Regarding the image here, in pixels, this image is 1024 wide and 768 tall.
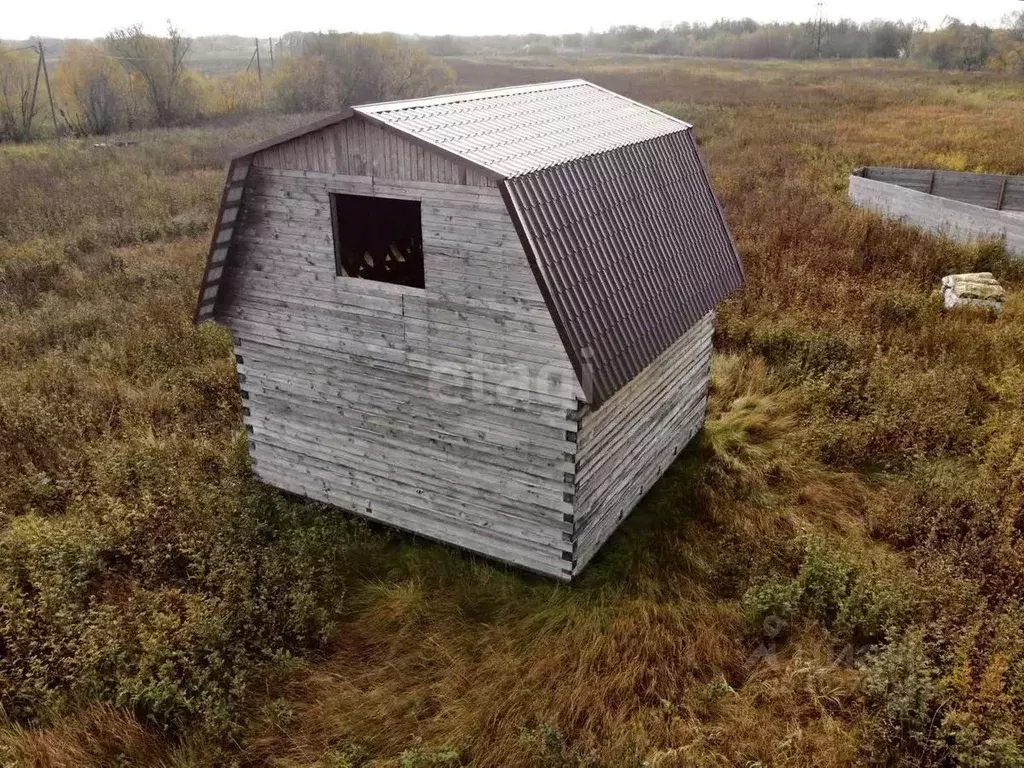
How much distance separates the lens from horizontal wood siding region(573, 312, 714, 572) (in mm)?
7836

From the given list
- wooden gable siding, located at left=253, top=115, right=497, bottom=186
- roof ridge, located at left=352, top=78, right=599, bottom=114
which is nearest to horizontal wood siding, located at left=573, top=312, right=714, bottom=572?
wooden gable siding, located at left=253, top=115, right=497, bottom=186

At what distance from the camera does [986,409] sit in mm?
11055

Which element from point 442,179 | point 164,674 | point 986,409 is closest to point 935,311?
point 986,409

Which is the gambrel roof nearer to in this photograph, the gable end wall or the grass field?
the gable end wall

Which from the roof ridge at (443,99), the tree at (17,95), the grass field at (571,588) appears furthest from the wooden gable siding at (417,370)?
the tree at (17,95)

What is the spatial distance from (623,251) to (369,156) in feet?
9.34

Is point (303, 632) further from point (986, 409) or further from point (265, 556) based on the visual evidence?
point (986, 409)

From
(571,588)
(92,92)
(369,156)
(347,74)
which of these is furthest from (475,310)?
(347,74)

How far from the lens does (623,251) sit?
7.70 meters

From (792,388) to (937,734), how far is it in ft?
22.6

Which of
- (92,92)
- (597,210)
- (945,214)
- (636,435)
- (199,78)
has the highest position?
(199,78)

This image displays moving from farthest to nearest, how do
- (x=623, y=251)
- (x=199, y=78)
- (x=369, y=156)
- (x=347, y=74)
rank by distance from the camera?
1. (x=347, y=74)
2. (x=199, y=78)
3. (x=623, y=251)
4. (x=369, y=156)

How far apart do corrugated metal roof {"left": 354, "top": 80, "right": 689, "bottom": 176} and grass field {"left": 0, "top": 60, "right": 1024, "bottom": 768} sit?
4.65 meters

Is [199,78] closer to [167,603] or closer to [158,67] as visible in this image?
[158,67]
